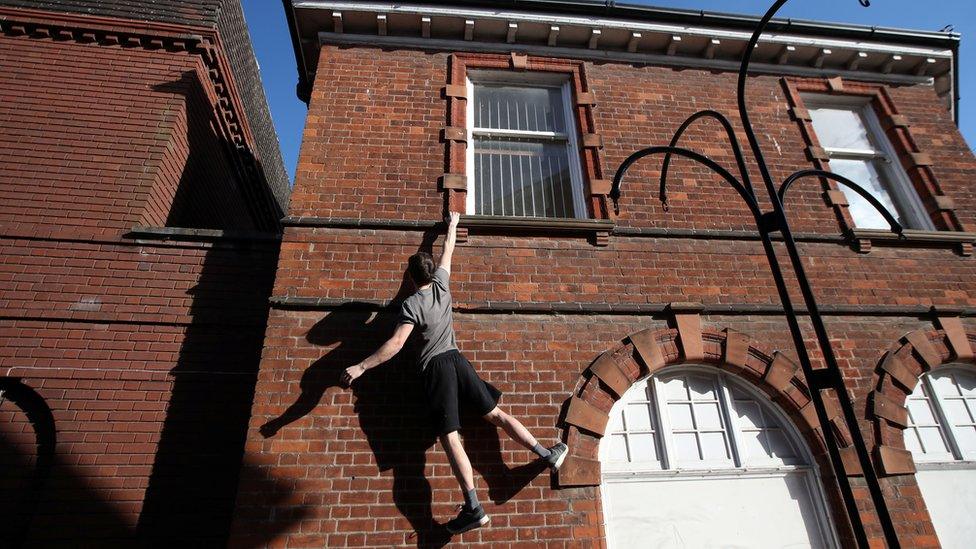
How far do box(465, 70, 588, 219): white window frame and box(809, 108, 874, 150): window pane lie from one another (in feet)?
11.3

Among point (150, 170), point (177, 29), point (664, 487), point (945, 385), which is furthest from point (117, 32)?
point (945, 385)

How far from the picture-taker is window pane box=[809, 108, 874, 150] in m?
7.46

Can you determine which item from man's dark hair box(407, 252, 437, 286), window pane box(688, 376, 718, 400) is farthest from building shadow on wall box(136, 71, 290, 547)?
window pane box(688, 376, 718, 400)

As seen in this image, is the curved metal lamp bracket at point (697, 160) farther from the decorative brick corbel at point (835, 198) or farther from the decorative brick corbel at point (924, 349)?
the decorative brick corbel at point (924, 349)

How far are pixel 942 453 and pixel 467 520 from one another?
469 centimetres

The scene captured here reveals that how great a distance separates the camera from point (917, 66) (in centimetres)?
789

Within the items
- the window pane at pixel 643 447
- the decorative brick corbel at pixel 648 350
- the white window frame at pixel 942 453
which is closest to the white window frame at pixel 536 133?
the decorative brick corbel at pixel 648 350

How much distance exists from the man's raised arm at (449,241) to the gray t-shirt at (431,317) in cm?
28

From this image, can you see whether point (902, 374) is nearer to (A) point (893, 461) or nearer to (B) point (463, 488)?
(A) point (893, 461)

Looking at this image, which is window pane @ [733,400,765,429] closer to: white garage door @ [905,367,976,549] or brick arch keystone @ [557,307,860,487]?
brick arch keystone @ [557,307,860,487]

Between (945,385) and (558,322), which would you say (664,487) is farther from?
(945,385)

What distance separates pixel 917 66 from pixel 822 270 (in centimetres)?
444

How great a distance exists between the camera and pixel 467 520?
391 cm

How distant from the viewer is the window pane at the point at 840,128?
7.46 meters
